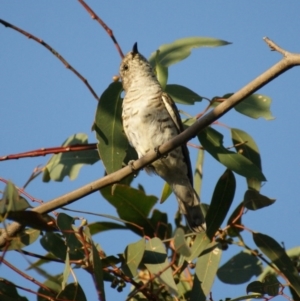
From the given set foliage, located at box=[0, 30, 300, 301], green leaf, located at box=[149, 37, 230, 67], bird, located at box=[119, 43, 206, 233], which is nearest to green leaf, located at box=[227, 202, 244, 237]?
foliage, located at box=[0, 30, 300, 301]

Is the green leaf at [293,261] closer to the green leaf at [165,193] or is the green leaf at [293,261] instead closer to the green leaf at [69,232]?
the green leaf at [165,193]

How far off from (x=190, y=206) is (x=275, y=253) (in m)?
0.98

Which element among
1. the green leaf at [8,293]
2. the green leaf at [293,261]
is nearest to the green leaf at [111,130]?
the green leaf at [8,293]

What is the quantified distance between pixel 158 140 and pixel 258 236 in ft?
3.65

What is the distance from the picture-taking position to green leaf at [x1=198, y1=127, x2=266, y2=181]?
3268mm

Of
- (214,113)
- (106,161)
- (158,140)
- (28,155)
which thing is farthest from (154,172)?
(214,113)

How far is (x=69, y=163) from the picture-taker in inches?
151

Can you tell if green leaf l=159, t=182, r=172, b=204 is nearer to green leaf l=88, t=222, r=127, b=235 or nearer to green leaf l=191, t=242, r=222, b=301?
green leaf l=88, t=222, r=127, b=235

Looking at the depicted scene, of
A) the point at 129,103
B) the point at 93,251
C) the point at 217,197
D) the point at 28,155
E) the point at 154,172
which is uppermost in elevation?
the point at 129,103

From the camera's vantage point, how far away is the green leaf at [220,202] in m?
3.20

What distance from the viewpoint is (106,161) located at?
10.7ft

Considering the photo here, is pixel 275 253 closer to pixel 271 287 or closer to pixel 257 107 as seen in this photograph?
pixel 271 287

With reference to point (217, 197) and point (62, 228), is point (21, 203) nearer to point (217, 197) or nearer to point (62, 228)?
point (62, 228)

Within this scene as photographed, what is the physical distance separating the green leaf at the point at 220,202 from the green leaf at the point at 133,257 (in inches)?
15.7
